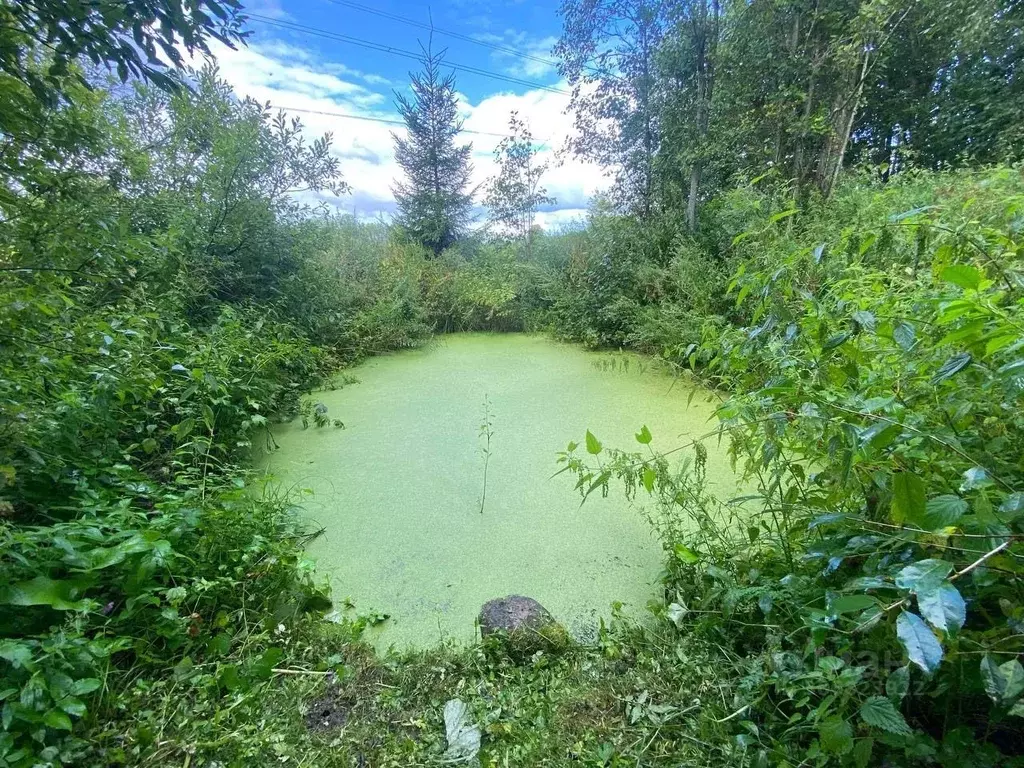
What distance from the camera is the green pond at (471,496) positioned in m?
1.47

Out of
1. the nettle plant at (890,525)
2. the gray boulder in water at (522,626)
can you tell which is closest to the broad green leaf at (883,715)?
the nettle plant at (890,525)

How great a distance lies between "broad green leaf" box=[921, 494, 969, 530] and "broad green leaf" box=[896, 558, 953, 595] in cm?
22

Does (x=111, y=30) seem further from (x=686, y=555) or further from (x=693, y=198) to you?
(x=693, y=198)

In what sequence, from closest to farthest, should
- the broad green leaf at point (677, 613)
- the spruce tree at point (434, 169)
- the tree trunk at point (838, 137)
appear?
the broad green leaf at point (677, 613) → the tree trunk at point (838, 137) → the spruce tree at point (434, 169)

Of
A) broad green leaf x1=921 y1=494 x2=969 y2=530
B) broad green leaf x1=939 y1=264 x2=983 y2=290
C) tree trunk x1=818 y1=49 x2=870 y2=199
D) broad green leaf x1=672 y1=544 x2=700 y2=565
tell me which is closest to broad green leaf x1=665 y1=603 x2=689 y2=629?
broad green leaf x1=672 y1=544 x2=700 y2=565

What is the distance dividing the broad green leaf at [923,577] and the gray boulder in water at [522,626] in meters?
1.01

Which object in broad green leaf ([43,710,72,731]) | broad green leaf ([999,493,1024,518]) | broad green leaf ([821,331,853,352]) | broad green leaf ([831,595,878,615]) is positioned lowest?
broad green leaf ([43,710,72,731])

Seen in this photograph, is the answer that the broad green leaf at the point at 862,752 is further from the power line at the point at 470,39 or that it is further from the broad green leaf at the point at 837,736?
A: the power line at the point at 470,39

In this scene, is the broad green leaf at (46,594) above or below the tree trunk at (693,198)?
below

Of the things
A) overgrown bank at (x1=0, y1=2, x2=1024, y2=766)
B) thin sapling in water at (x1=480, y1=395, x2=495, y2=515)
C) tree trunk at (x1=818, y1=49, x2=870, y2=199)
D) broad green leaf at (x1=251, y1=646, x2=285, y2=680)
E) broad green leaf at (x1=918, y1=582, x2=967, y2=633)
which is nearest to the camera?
Result: broad green leaf at (x1=918, y1=582, x2=967, y2=633)

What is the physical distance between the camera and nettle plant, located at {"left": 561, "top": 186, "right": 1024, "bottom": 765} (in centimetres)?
61

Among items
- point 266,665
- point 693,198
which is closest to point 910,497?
point 266,665

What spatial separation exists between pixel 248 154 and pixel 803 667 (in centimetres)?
386

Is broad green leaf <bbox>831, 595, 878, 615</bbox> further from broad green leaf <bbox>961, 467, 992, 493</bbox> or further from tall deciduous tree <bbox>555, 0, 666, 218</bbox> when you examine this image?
tall deciduous tree <bbox>555, 0, 666, 218</bbox>
